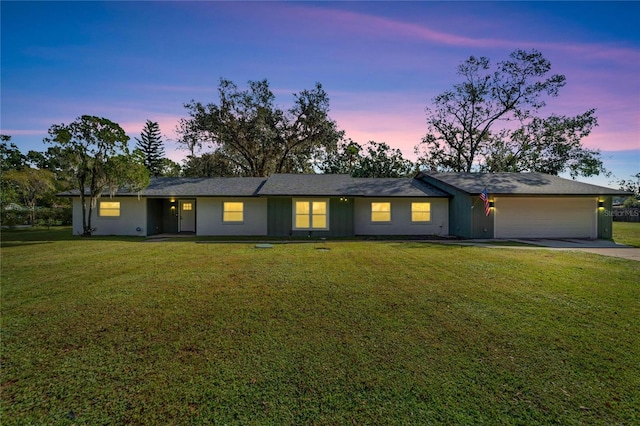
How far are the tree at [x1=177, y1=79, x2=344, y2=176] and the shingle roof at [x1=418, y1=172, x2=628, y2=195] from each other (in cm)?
1319

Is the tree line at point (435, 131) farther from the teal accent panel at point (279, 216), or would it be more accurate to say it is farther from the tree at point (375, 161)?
the teal accent panel at point (279, 216)

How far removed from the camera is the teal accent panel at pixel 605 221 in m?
14.8

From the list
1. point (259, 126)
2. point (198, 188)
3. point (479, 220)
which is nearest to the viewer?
point (479, 220)

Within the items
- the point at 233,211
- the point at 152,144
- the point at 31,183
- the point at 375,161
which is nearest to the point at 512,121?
the point at 375,161

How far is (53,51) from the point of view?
12.7m

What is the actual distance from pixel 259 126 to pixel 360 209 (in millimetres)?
15633

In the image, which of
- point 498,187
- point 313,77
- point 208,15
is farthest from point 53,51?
point 498,187

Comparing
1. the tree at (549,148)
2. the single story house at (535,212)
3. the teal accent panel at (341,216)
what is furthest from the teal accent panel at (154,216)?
the tree at (549,148)

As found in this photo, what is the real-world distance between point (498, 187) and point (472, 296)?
508 inches

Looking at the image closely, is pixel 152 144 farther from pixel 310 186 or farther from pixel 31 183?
pixel 310 186

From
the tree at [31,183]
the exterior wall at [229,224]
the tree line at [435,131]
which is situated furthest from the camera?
the tree line at [435,131]

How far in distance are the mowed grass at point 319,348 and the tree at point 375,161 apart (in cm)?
2736

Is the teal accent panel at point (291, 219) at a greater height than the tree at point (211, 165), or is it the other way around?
the tree at point (211, 165)

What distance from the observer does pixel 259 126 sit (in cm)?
2677
